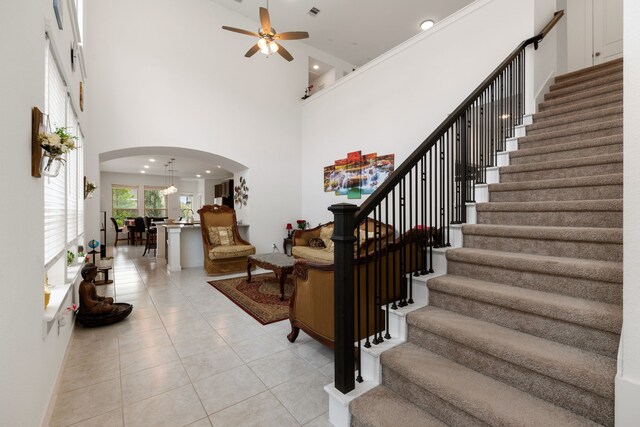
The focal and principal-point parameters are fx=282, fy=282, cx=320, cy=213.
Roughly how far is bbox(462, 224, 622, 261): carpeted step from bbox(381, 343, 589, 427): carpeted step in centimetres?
104

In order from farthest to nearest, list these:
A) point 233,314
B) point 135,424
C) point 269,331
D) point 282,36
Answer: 1. point 282,36
2. point 233,314
3. point 269,331
4. point 135,424

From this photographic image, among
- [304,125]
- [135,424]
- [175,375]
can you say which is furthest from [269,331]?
[304,125]

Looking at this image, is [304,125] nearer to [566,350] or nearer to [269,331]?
[269,331]

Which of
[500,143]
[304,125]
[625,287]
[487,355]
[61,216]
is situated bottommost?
[487,355]

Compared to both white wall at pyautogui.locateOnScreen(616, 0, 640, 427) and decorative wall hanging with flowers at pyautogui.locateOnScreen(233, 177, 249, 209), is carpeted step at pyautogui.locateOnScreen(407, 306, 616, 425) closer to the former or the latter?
white wall at pyautogui.locateOnScreen(616, 0, 640, 427)

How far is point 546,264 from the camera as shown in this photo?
176 centimetres

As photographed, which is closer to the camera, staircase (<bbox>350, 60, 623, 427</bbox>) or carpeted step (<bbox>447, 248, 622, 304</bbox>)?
staircase (<bbox>350, 60, 623, 427</bbox>)

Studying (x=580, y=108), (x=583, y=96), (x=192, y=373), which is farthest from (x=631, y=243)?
(x=583, y=96)

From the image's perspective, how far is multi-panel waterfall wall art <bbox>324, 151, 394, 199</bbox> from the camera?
17.2 ft

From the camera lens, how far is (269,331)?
10.3ft

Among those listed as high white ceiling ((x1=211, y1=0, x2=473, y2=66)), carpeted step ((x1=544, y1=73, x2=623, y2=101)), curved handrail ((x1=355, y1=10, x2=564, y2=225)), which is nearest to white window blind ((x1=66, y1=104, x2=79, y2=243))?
curved handrail ((x1=355, y1=10, x2=564, y2=225))

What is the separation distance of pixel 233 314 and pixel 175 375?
4.39 ft

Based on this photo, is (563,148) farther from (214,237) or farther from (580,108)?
(214,237)

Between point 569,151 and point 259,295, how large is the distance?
418 cm
